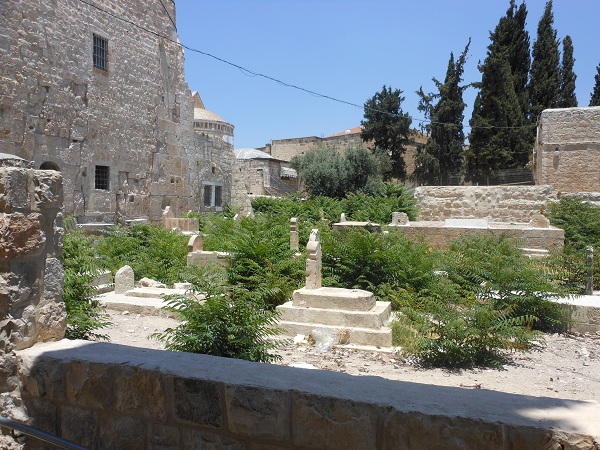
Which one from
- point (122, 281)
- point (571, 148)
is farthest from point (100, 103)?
point (571, 148)

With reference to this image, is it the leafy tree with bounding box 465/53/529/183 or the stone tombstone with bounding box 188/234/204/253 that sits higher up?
the leafy tree with bounding box 465/53/529/183

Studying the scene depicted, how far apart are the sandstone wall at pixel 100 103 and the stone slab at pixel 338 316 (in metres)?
9.48

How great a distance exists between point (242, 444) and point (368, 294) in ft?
17.0

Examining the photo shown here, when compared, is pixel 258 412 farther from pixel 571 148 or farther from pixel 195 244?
pixel 571 148

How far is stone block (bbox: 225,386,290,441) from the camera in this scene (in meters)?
2.10

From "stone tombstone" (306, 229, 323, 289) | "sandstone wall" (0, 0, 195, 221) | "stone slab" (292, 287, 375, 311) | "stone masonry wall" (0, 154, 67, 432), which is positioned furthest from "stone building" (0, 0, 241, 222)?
"stone masonry wall" (0, 154, 67, 432)

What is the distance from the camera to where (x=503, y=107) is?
2798 cm

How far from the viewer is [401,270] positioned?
8.48m

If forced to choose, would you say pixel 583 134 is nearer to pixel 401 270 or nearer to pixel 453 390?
pixel 401 270

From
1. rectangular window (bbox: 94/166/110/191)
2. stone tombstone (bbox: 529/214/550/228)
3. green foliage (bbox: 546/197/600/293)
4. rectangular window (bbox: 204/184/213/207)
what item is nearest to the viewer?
green foliage (bbox: 546/197/600/293)

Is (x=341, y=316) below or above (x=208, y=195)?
below

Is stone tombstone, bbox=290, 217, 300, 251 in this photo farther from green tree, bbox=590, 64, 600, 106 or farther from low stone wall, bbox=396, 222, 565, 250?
green tree, bbox=590, 64, 600, 106

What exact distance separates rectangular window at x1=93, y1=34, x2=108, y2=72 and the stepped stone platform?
11.9 metres

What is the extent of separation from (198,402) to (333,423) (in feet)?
2.12
